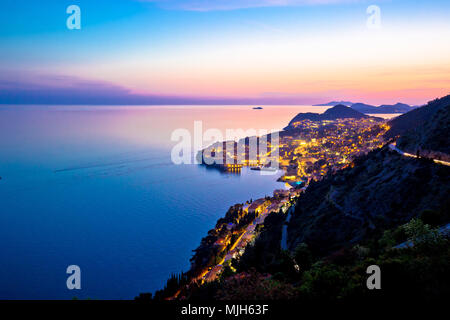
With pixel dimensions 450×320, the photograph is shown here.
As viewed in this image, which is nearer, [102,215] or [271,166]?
[102,215]

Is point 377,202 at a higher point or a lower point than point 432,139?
lower

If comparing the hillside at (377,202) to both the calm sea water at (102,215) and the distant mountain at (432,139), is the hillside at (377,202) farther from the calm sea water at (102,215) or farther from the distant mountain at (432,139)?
the calm sea water at (102,215)

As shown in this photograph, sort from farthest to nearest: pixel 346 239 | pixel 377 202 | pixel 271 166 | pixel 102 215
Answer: pixel 271 166 → pixel 102 215 → pixel 377 202 → pixel 346 239

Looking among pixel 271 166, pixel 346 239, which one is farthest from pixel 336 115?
pixel 346 239

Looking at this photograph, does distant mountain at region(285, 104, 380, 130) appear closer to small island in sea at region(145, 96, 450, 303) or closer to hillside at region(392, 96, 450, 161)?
hillside at region(392, 96, 450, 161)

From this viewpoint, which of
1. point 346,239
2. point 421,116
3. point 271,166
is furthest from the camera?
point 271,166

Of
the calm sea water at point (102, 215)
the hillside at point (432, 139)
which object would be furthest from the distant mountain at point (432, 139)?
the calm sea water at point (102, 215)

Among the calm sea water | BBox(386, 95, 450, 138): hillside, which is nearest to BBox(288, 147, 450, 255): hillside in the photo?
the calm sea water

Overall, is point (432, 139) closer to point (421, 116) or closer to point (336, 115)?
point (421, 116)

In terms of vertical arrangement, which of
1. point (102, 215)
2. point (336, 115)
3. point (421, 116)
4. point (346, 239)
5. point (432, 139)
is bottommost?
point (102, 215)
